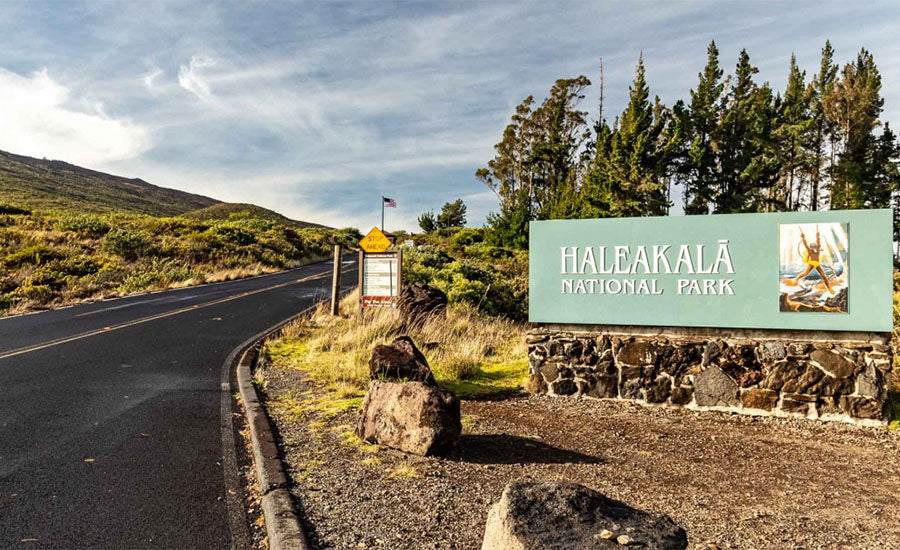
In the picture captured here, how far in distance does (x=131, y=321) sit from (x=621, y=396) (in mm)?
11556

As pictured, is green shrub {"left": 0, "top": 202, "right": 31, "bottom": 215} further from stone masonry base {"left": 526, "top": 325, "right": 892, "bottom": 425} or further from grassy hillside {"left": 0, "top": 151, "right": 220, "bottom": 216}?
stone masonry base {"left": 526, "top": 325, "right": 892, "bottom": 425}

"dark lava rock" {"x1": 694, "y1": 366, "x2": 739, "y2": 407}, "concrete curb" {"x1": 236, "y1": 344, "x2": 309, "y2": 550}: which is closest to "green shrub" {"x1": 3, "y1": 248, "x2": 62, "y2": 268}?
"concrete curb" {"x1": 236, "y1": 344, "x2": 309, "y2": 550}

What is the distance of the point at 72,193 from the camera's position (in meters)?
89.0

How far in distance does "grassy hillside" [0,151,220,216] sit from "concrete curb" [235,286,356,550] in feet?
231

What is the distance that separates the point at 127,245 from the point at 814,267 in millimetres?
29540

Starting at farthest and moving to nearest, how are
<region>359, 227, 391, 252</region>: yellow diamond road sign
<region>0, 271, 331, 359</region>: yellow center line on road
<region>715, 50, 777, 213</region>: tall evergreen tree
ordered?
<region>715, 50, 777, 213</region>: tall evergreen tree
<region>359, 227, 391, 252</region>: yellow diamond road sign
<region>0, 271, 331, 359</region>: yellow center line on road

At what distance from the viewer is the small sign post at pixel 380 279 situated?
13344mm

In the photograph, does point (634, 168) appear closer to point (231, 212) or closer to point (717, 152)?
point (717, 152)

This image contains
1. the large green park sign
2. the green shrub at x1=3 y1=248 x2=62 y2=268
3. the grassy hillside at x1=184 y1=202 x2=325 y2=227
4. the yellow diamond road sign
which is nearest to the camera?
the large green park sign

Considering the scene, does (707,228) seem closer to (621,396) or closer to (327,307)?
(621,396)

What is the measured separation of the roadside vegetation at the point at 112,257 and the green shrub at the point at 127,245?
4 cm

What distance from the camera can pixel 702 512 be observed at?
4.26m

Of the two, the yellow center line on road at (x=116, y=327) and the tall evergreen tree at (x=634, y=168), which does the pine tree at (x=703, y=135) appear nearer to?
the tall evergreen tree at (x=634, y=168)

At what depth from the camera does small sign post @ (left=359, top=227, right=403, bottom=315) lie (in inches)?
525
